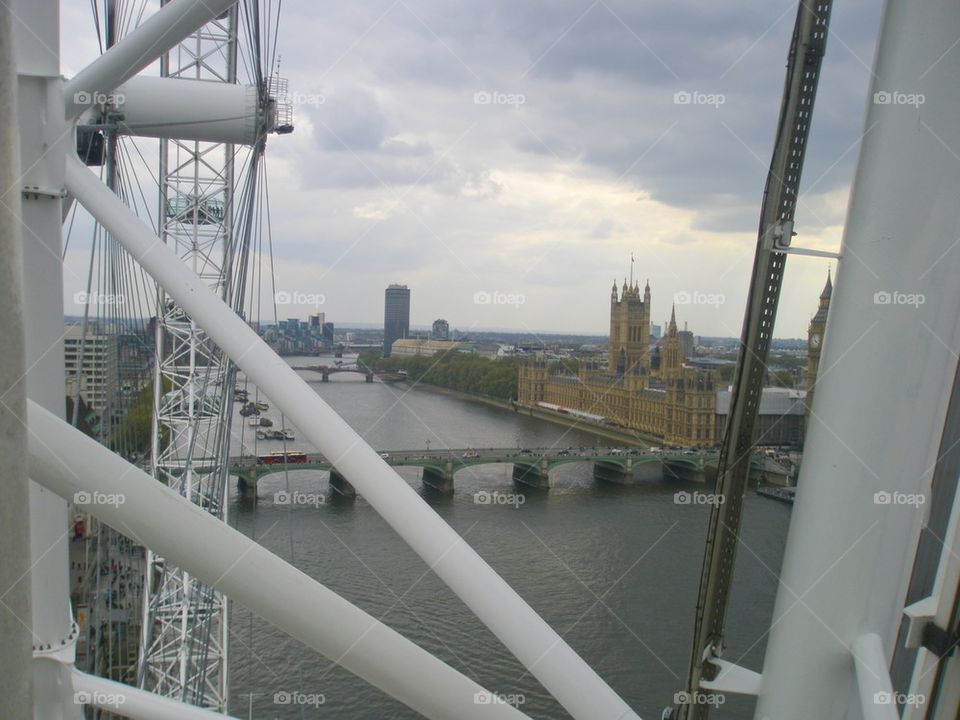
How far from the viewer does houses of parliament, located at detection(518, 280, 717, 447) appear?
14703mm

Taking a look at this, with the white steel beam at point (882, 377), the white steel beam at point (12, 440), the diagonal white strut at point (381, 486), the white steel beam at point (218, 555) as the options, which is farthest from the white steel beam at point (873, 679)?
the white steel beam at point (12, 440)

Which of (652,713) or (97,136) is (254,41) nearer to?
(97,136)

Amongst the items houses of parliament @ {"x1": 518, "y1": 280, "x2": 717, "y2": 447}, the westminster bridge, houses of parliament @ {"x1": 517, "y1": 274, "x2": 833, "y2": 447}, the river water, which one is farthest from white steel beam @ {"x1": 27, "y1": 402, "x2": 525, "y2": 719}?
houses of parliament @ {"x1": 518, "y1": 280, "x2": 717, "y2": 447}

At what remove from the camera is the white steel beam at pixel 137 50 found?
863 mm

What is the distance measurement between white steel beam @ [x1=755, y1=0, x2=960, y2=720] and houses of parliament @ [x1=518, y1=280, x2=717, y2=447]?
13913 mm

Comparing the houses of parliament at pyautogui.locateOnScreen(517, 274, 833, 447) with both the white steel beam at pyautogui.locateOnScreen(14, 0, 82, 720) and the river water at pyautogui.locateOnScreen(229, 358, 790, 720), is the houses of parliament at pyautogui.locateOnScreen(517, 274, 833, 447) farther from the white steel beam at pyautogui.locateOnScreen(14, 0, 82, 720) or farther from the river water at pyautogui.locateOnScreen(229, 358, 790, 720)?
the white steel beam at pyautogui.locateOnScreen(14, 0, 82, 720)

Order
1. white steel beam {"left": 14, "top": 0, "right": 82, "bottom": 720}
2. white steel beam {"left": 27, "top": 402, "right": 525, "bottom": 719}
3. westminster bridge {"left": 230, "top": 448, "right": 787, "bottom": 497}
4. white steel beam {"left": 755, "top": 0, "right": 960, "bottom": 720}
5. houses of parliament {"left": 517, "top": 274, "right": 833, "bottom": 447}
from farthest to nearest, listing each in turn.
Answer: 1. houses of parliament {"left": 517, "top": 274, "right": 833, "bottom": 447}
2. westminster bridge {"left": 230, "top": 448, "right": 787, "bottom": 497}
3. white steel beam {"left": 14, "top": 0, "right": 82, "bottom": 720}
4. white steel beam {"left": 755, "top": 0, "right": 960, "bottom": 720}
5. white steel beam {"left": 27, "top": 402, "right": 525, "bottom": 719}

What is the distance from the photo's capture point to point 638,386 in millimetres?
17422

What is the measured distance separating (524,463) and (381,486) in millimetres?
10901

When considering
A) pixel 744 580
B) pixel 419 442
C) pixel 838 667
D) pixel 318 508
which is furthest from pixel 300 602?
pixel 419 442

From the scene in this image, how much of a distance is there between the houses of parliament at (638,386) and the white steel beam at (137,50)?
548 inches

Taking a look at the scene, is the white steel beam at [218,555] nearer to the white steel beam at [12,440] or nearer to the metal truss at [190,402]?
the white steel beam at [12,440]

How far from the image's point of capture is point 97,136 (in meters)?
1.80

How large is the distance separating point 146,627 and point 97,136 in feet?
8.22
